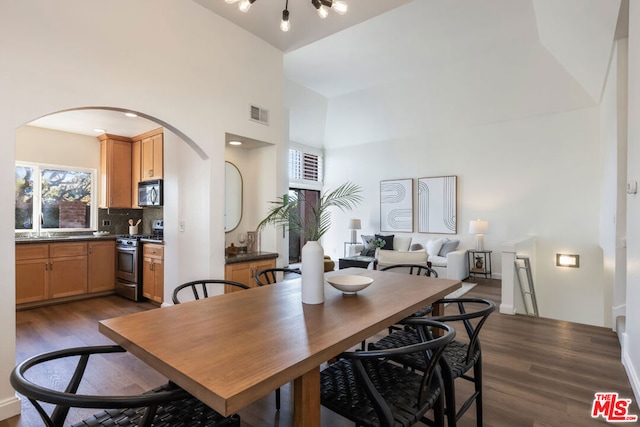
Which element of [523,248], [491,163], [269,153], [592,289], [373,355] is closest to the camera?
[373,355]

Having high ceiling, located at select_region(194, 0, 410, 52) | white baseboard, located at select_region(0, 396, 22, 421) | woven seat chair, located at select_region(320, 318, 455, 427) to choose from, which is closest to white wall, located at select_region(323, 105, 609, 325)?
high ceiling, located at select_region(194, 0, 410, 52)

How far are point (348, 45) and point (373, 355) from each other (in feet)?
16.5

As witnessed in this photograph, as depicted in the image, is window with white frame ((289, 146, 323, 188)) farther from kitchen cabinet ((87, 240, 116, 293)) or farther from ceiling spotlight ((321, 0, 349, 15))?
ceiling spotlight ((321, 0, 349, 15))

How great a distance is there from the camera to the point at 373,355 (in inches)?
45.3

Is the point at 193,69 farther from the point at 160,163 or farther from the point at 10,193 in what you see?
the point at 160,163

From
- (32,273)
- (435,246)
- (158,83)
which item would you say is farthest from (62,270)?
(435,246)

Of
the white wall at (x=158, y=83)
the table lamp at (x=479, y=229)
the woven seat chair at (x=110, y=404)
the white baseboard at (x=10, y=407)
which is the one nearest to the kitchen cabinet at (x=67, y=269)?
the white wall at (x=158, y=83)

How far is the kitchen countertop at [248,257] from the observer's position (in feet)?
11.2

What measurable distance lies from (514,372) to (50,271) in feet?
18.1

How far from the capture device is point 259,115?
371 centimetres

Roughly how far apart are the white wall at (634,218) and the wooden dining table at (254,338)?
4.58ft

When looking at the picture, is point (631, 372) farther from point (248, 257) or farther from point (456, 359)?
point (248, 257)

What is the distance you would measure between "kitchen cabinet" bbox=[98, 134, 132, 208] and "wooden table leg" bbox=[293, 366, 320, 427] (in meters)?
5.35

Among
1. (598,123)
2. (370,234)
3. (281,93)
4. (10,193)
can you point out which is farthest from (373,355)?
(370,234)
